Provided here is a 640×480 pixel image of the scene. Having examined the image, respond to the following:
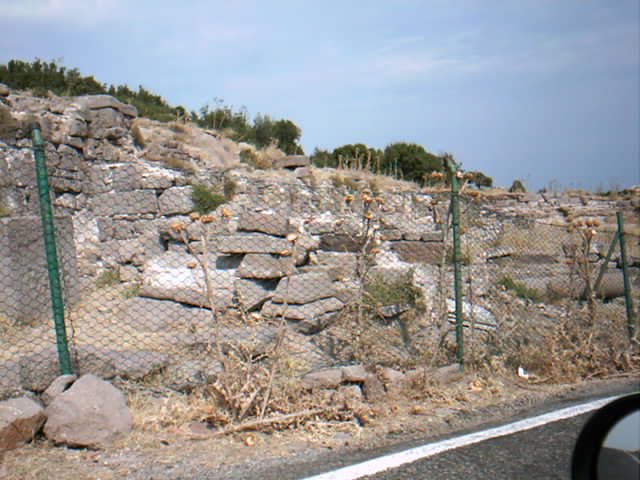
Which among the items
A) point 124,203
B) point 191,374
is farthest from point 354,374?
point 124,203

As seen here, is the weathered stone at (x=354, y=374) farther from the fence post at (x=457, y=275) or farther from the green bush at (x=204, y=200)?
the green bush at (x=204, y=200)

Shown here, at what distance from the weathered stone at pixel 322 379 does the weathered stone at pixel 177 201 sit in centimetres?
498

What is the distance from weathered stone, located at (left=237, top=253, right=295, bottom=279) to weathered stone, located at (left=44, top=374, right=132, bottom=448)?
2.67 metres

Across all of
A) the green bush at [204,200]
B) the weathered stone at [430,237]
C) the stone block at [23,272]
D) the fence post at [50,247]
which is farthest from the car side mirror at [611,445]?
the green bush at [204,200]

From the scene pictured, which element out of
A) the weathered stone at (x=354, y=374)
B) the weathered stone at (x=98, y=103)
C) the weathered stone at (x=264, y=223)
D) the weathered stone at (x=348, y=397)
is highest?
the weathered stone at (x=98, y=103)

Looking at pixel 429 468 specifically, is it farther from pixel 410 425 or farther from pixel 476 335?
pixel 476 335

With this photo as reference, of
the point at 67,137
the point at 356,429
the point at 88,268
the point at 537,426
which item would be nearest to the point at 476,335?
the point at 537,426

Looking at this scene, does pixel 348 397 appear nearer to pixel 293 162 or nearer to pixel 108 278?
pixel 108 278

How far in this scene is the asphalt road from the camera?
329cm

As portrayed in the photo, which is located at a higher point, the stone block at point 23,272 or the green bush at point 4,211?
the green bush at point 4,211

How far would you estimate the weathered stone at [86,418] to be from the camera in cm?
375

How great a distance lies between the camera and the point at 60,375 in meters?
4.26

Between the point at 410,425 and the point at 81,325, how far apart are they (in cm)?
396

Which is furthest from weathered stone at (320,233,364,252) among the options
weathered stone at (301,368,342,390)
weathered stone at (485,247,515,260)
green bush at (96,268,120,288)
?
green bush at (96,268,120,288)
